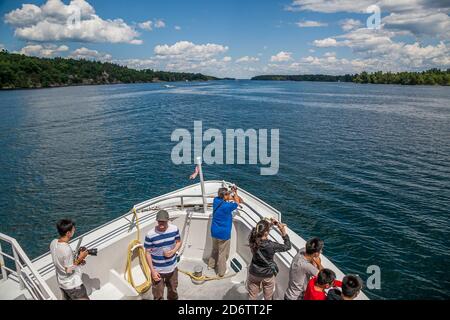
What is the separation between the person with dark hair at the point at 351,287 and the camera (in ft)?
12.1

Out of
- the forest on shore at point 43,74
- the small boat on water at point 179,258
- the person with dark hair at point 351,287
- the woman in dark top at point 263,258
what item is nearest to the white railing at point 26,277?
the small boat on water at point 179,258

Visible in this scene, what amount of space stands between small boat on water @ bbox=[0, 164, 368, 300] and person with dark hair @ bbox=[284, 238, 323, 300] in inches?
39.1

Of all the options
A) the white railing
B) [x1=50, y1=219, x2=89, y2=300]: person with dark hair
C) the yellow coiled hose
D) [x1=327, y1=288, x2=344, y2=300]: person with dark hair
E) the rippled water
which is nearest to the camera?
[x1=327, y1=288, x2=344, y2=300]: person with dark hair

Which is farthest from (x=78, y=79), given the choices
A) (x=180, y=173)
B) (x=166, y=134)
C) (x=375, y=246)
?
(x=375, y=246)

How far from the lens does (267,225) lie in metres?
4.73

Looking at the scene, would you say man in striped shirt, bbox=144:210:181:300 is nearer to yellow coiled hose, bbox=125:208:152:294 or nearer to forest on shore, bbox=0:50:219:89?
yellow coiled hose, bbox=125:208:152:294

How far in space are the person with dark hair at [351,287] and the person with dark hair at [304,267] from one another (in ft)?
2.47

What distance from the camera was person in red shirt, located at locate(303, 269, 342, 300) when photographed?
400 cm

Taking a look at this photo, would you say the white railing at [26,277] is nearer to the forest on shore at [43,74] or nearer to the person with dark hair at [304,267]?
the person with dark hair at [304,267]

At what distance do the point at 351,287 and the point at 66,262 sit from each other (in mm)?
3981

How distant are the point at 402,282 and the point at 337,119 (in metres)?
37.5

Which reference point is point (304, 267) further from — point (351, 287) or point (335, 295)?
point (351, 287)

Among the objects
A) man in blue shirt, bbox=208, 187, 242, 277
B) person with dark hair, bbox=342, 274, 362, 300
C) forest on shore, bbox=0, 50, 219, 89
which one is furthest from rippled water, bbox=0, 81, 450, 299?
forest on shore, bbox=0, 50, 219, 89

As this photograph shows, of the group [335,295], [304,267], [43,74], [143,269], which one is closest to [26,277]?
[143,269]
